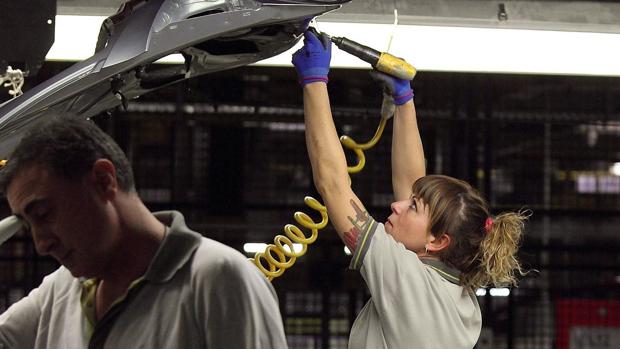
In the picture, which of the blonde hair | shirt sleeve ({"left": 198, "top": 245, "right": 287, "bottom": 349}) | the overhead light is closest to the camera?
shirt sleeve ({"left": 198, "top": 245, "right": 287, "bottom": 349})

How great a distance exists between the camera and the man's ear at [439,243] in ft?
8.41

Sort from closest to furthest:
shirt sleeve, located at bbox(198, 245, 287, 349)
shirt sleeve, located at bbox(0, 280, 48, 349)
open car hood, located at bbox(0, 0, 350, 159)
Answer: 1. shirt sleeve, located at bbox(198, 245, 287, 349)
2. shirt sleeve, located at bbox(0, 280, 48, 349)
3. open car hood, located at bbox(0, 0, 350, 159)

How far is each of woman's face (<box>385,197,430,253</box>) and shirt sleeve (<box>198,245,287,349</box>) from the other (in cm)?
115

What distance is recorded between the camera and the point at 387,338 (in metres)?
2.43

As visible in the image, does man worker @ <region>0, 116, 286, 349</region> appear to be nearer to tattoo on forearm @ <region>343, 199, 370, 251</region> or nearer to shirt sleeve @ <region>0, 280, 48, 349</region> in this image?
shirt sleeve @ <region>0, 280, 48, 349</region>

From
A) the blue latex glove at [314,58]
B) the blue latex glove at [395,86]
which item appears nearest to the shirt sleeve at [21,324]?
the blue latex glove at [314,58]

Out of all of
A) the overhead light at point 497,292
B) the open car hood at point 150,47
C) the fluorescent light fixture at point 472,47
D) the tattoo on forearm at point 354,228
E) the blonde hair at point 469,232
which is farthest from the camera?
the overhead light at point 497,292

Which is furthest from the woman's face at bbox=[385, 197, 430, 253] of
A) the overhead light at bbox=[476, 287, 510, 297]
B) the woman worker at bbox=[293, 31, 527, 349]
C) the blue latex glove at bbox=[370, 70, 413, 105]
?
the overhead light at bbox=[476, 287, 510, 297]

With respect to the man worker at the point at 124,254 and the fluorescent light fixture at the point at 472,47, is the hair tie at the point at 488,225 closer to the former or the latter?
the fluorescent light fixture at the point at 472,47

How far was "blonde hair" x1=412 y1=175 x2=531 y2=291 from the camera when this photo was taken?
2.55 meters

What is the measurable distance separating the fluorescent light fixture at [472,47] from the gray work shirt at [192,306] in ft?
4.26

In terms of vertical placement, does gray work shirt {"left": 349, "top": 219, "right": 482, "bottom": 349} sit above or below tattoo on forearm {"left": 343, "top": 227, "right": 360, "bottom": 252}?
below

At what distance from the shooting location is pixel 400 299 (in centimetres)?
241

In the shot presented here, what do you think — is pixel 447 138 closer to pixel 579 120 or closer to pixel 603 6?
pixel 579 120
